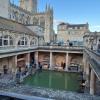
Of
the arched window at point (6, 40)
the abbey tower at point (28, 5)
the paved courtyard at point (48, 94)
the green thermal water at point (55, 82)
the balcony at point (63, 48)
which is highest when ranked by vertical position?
the abbey tower at point (28, 5)

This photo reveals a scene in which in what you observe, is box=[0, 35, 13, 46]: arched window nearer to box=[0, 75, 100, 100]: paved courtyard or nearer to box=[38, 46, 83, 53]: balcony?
box=[38, 46, 83, 53]: balcony

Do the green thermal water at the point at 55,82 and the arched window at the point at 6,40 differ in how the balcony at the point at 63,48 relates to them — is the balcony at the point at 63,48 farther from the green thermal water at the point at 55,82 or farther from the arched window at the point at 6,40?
the arched window at the point at 6,40

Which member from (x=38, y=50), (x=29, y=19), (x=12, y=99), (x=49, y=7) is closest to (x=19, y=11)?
(x=29, y=19)

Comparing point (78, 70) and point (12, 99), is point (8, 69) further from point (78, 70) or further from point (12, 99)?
point (12, 99)

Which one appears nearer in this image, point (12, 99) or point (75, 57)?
point (12, 99)

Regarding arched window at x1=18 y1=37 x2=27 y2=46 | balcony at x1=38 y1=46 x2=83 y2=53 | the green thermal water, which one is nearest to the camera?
the green thermal water

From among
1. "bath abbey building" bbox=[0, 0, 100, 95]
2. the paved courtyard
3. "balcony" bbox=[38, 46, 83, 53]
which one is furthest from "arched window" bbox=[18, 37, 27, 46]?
the paved courtyard

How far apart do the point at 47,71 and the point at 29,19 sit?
104 feet

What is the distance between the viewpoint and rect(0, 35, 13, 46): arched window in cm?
2210

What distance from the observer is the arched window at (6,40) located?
22103 mm

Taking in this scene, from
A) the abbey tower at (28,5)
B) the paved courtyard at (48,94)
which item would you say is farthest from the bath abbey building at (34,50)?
the abbey tower at (28,5)

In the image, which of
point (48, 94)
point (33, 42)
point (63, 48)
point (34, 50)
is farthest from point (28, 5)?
point (48, 94)

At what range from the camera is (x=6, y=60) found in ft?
82.7

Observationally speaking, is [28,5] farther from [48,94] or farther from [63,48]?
[48,94]
